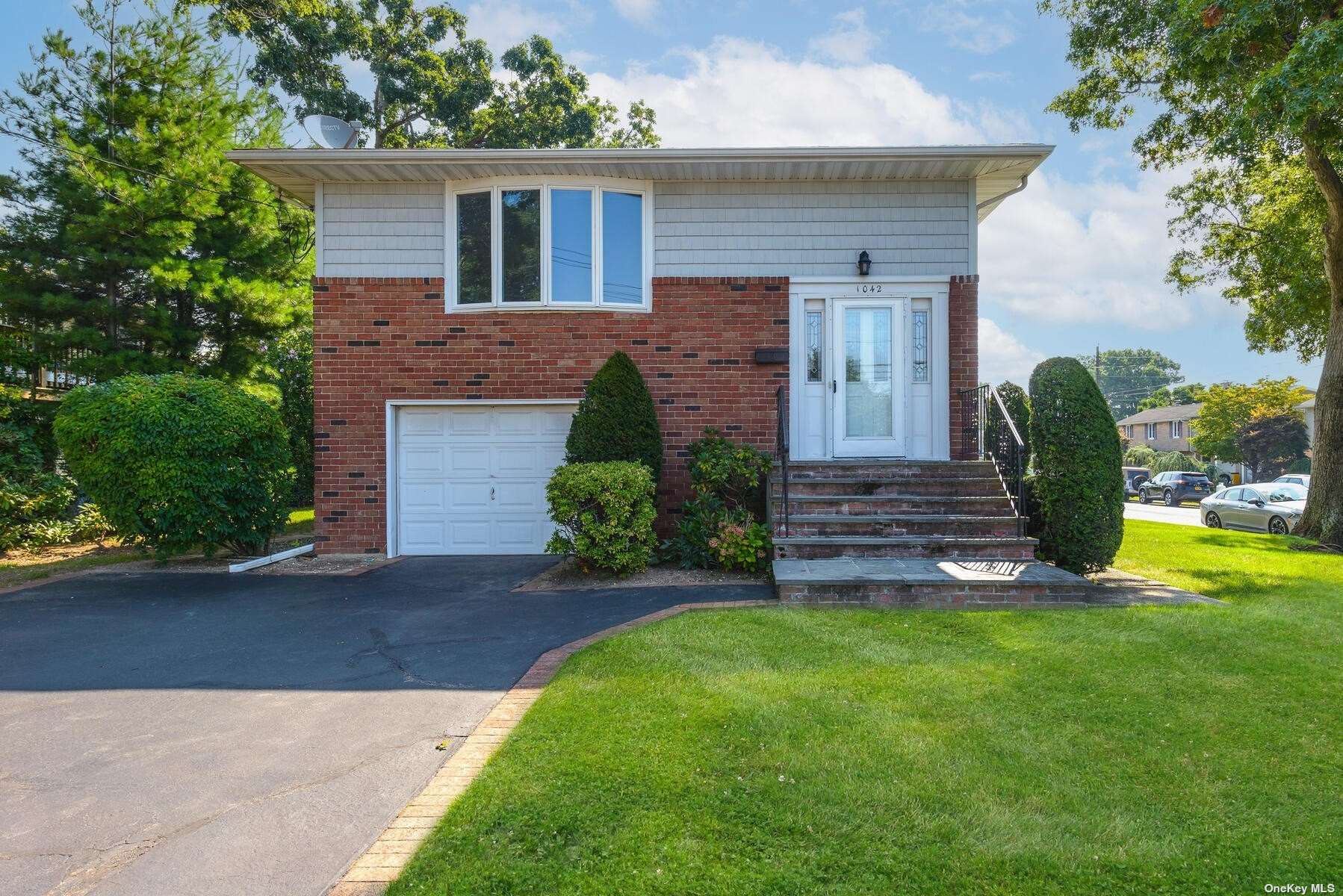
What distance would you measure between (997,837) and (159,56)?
51.9 ft

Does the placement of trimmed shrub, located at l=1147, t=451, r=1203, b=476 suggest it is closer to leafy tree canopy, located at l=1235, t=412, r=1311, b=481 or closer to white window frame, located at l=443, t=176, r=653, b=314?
leafy tree canopy, located at l=1235, t=412, r=1311, b=481

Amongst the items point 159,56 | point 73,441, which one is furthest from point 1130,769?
point 159,56

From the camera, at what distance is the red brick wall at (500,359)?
8805 millimetres

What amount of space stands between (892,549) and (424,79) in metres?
17.4

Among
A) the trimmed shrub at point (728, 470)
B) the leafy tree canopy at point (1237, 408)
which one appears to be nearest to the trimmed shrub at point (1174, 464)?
the leafy tree canopy at point (1237, 408)

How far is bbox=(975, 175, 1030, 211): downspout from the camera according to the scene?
350 inches

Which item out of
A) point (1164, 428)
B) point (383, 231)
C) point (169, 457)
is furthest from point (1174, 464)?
point (169, 457)

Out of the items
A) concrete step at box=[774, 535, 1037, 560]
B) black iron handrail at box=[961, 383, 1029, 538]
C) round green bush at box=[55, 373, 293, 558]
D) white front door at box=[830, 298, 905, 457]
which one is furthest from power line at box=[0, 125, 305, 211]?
black iron handrail at box=[961, 383, 1029, 538]

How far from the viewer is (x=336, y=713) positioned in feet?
12.5

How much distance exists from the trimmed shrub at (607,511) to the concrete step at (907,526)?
1.40m

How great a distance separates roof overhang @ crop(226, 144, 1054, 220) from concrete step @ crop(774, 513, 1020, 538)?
161 inches

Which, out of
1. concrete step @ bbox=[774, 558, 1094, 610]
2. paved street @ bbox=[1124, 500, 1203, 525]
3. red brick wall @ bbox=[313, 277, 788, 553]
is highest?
red brick wall @ bbox=[313, 277, 788, 553]

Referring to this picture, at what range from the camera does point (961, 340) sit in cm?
880

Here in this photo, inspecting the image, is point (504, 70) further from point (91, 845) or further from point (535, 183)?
point (91, 845)
